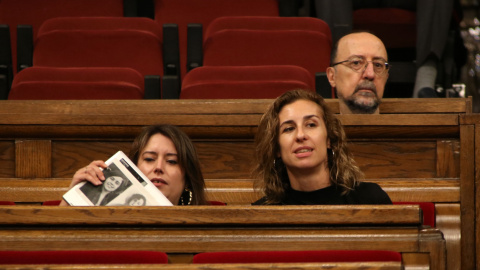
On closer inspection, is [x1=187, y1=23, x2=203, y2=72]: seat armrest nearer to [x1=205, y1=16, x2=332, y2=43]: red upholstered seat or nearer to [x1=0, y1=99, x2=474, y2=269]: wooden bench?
[x1=205, y1=16, x2=332, y2=43]: red upholstered seat

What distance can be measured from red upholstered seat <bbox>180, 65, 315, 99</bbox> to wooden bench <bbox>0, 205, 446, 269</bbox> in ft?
0.95

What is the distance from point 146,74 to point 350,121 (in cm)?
28

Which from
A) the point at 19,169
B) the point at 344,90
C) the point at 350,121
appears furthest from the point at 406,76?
the point at 19,169

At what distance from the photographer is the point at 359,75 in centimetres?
56

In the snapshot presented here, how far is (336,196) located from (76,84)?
260 mm

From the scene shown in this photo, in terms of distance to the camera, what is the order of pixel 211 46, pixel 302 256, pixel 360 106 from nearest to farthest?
pixel 302 256 → pixel 360 106 → pixel 211 46

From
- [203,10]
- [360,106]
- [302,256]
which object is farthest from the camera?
[203,10]

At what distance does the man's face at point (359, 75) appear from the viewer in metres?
0.53

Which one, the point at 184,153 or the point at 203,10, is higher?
the point at 203,10

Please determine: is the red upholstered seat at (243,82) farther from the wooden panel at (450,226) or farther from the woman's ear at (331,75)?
the wooden panel at (450,226)

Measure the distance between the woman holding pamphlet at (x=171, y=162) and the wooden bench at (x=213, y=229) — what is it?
0.13 meters

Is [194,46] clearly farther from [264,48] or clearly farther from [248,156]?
[248,156]

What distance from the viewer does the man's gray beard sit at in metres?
0.53

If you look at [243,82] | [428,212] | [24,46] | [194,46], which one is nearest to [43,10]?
[24,46]
